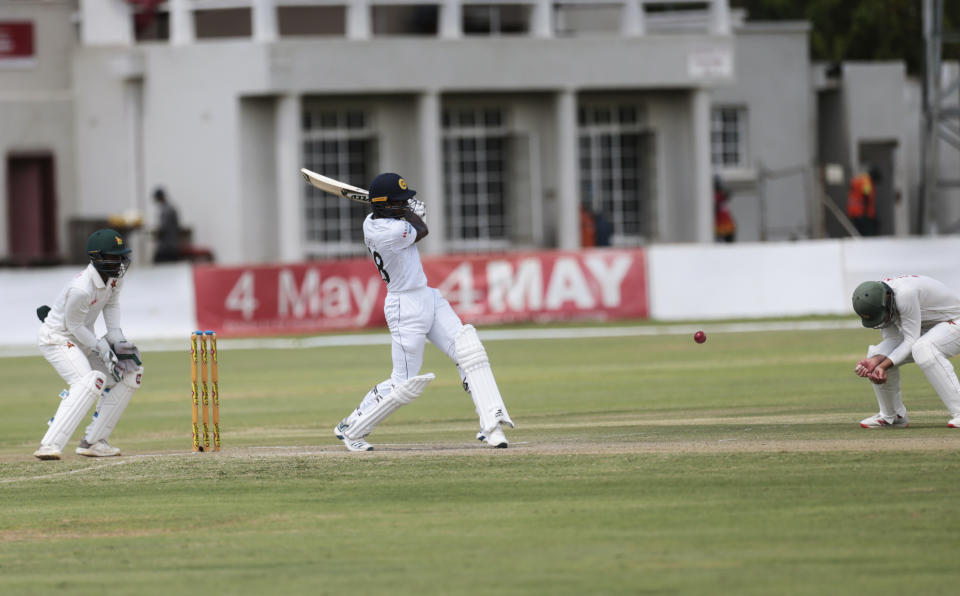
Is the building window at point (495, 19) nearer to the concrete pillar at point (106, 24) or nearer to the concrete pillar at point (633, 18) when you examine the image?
the concrete pillar at point (633, 18)

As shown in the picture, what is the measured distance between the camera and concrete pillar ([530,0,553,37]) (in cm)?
3109

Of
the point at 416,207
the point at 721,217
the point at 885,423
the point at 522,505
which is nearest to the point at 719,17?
the point at 721,217

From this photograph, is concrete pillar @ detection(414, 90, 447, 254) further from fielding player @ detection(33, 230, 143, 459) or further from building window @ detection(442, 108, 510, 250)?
fielding player @ detection(33, 230, 143, 459)

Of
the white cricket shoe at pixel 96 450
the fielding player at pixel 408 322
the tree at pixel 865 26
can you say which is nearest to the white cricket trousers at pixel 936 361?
the fielding player at pixel 408 322

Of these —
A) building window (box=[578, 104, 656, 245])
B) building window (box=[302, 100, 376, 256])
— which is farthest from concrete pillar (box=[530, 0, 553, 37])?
building window (box=[302, 100, 376, 256])

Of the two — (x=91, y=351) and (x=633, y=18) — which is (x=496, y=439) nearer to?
(x=91, y=351)

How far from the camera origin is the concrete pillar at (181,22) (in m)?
30.7

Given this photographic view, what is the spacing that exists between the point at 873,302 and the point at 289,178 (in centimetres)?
2014

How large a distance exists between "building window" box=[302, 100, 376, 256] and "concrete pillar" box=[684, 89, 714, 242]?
21.1ft

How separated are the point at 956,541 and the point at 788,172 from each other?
95.0ft

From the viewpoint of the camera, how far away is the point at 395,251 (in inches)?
434

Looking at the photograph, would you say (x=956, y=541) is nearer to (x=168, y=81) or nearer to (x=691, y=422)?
(x=691, y=422)

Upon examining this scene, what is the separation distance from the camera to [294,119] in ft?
98.3

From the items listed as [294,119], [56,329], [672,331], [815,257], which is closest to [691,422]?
[56,329]
